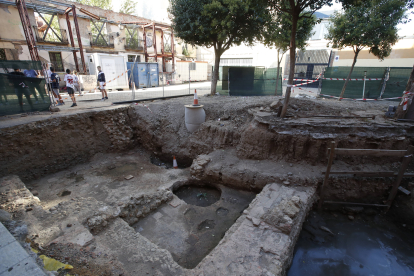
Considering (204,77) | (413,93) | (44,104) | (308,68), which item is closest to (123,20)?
(204,77)

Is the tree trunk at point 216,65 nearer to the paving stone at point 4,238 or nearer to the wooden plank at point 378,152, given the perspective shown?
the wooden plank at point 378,152

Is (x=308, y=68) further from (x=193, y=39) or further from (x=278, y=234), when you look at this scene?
(x=278, y=234)

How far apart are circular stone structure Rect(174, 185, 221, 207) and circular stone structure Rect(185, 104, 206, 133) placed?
244 cm

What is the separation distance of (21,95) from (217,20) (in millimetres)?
8266

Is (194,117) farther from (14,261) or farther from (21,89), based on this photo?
(14,261)

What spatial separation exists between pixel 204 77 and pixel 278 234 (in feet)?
84.0

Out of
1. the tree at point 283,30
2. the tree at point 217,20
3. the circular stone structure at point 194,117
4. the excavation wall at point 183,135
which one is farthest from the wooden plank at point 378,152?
the tree at point 283,30

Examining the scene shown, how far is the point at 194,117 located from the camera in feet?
26.0

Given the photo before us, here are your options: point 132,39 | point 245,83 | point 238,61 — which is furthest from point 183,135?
point 238,61

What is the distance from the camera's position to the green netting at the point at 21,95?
7.01 m

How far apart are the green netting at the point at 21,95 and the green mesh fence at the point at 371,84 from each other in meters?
13.9

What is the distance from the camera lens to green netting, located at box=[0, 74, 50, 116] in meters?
7.01

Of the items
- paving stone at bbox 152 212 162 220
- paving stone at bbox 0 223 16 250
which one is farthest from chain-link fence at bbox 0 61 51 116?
paving stone at bbox 0 223 16 250

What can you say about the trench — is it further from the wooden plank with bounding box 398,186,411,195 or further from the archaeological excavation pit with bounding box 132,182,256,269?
the archaeological excavation pit with bounding box 132,182,256,269
